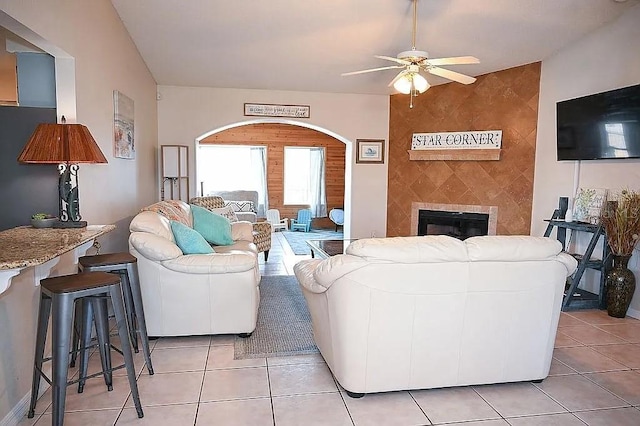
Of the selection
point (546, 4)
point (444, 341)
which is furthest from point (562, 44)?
point (444, 341)

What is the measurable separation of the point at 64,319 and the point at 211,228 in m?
2.43

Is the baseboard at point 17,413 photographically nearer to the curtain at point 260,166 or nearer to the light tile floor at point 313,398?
the light tile floor at point 313,398

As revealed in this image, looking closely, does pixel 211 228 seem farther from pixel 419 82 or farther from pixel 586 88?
pixel 586 88

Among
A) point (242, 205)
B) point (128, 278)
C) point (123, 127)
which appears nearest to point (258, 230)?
point (123, 127)

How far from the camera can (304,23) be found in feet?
14.4

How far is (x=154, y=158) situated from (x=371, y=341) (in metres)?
4.67

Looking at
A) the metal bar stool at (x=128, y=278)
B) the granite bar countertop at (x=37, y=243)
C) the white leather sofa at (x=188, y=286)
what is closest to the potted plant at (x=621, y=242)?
the white leather sofa at (x=188, y=286)

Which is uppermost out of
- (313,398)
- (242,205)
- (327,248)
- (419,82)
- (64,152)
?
(419,82)

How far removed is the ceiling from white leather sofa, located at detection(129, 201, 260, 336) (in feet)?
7.56

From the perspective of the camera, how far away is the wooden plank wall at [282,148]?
31.8 feet

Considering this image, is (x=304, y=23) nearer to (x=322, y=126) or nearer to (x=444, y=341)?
(x=322, y=126)

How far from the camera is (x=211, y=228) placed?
4.34 meters

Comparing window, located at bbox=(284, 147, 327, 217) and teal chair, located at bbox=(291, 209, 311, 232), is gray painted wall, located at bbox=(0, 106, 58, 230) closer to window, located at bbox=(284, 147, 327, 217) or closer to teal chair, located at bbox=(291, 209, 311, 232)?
teal chair, located at bbox=(291, 209, 311, 232)

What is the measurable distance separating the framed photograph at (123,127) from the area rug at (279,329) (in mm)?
1920
